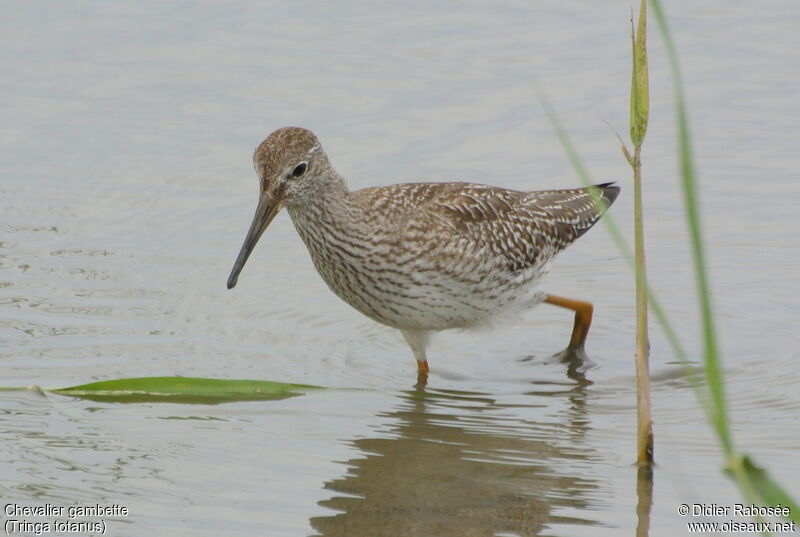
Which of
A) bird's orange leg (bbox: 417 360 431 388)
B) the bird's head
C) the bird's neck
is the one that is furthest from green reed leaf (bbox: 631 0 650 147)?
bird's orange leg (bbox: 417 360 431 388)

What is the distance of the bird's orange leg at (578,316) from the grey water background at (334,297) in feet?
0.65

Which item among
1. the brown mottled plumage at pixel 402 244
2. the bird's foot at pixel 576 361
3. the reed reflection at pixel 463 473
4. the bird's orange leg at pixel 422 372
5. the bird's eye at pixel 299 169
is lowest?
the reed reflection at pixel 463 473

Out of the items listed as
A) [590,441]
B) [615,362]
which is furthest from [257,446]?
[615,362]

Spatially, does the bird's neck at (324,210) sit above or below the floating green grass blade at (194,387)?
above

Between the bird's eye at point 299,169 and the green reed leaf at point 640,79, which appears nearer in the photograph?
the green reed leaf at point 640,79

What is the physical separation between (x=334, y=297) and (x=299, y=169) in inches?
88.7

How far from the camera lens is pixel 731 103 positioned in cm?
1338

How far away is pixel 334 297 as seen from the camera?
1034cm

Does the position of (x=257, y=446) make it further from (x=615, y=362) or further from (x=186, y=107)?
(x=186, y=107)

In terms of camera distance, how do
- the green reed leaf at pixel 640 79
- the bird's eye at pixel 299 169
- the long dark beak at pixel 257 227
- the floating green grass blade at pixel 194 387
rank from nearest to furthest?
the green reed leaf at pixel 640 79 → the floating green grass blade at pixel 194 387 → the long dark beak at pixel 257 227 → the bird's eye at pixel 299 169

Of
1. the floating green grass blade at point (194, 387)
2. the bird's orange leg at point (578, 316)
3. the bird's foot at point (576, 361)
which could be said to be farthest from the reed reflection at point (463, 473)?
the bird's orange leg at point (578, 316)

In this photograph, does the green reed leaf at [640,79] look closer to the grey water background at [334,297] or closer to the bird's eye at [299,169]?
the grey water background at [334,297]

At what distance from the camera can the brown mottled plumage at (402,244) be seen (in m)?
8.25

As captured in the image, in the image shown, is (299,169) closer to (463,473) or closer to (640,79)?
(463,473)
